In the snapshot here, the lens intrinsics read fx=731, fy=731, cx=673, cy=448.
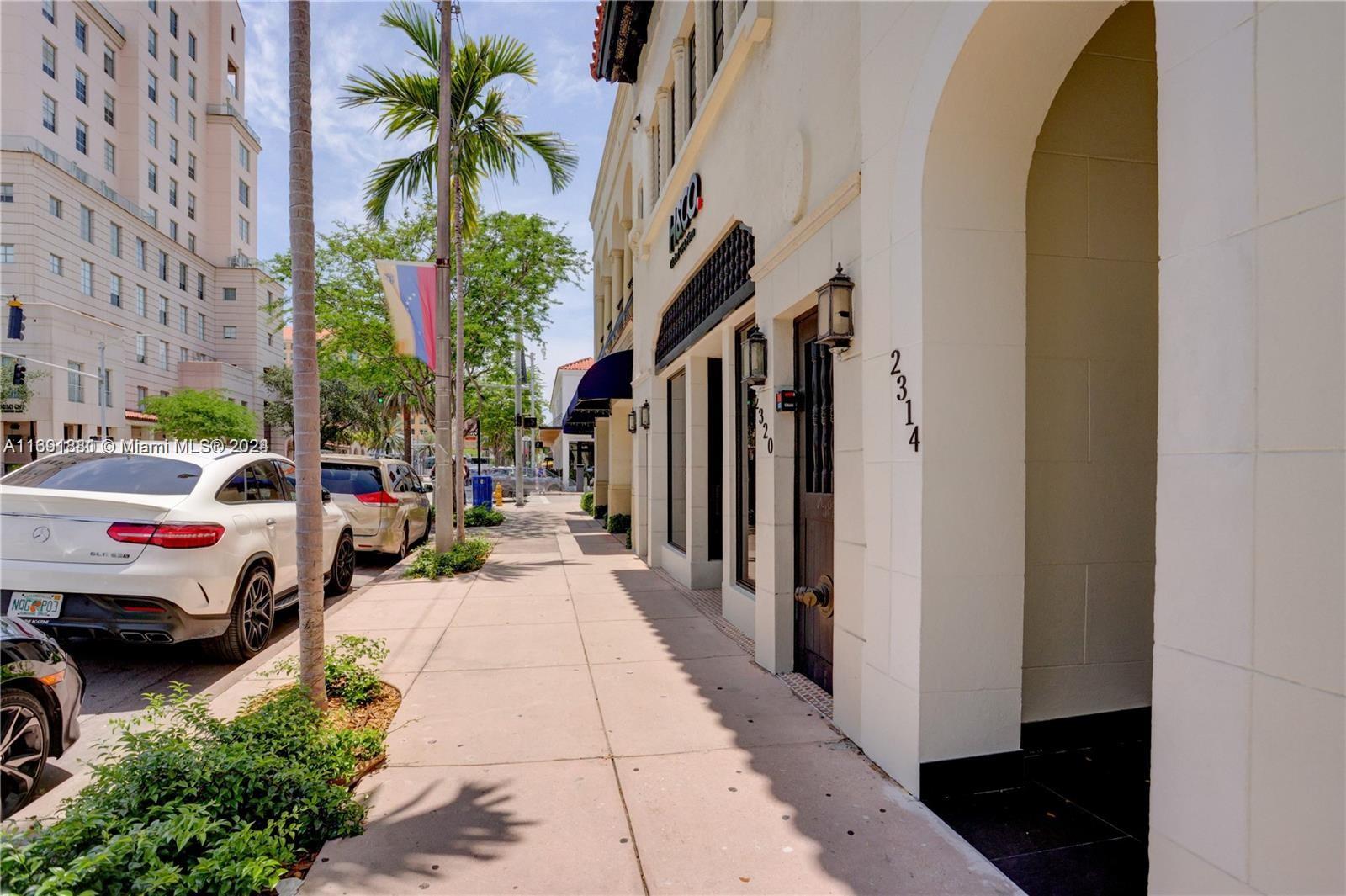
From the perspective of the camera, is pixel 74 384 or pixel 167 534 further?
pixel 74 384

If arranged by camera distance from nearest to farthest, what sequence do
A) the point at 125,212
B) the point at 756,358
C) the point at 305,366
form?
the point at 305,366
the point at 756,358
the point at 125,212

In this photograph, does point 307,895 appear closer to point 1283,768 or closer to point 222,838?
point 222,838

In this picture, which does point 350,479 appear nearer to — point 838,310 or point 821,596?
point 821,596

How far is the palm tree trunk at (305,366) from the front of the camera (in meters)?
4.30

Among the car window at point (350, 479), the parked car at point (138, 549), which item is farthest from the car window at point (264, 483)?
the car window at point (350, 479)

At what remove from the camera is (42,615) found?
4.95m

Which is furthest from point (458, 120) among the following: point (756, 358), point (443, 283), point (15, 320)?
point (15, 320)

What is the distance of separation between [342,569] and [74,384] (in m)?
40.4

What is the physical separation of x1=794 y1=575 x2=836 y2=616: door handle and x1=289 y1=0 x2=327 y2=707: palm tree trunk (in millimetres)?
3162

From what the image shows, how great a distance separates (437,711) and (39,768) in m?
2.03

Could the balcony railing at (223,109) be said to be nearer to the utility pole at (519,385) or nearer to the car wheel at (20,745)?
the utility pole at (519,385)

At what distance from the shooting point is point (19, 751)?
3.33 metres

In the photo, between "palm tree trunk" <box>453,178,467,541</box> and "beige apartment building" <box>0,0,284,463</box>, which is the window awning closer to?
"palm tree trunk" <box>453,178,467,541</box>

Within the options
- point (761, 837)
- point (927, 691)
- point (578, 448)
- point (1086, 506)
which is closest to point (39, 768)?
point (761, 837)
